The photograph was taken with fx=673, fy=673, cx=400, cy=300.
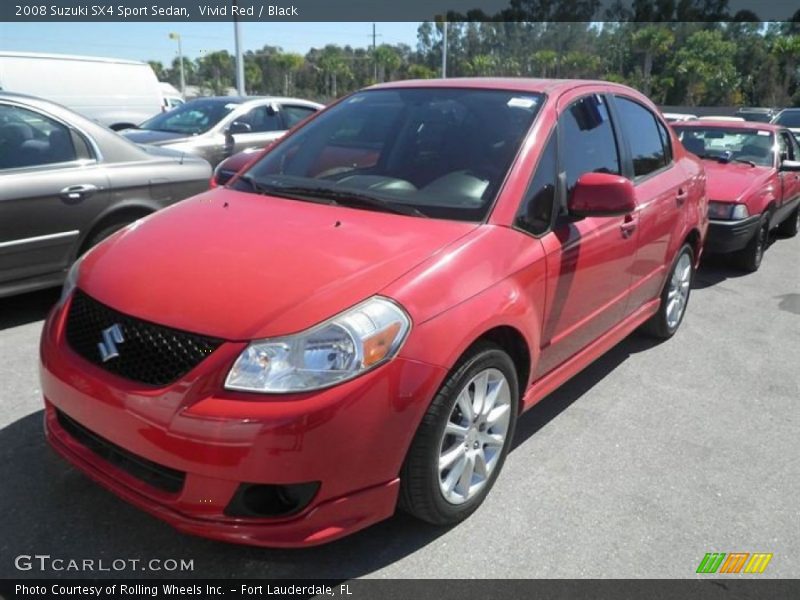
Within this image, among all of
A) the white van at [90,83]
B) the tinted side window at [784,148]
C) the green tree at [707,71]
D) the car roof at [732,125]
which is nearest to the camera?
the tinted side window at [784,148]

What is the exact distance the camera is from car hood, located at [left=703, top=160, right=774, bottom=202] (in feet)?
21.7

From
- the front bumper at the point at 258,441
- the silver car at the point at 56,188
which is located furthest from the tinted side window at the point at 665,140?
the silver car at the point at 56,188

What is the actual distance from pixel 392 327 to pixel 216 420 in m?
0.62

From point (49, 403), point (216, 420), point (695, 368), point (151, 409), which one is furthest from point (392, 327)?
point (695, 368)

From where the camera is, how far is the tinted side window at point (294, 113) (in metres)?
9.30

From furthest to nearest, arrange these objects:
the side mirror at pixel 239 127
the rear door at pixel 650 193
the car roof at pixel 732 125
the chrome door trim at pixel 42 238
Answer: the side mirror at pixel 239 127
the car roof at pixel 732 125
the chrome door trim at pixel 42 238
the rear door at pixel 650 193

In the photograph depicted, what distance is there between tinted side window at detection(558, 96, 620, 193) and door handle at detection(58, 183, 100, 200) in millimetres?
3143

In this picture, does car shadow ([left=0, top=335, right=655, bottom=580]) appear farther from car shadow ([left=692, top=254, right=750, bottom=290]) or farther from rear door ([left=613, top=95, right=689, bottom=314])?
car shadow ([left=692, top=254, right=750, bottom=290])

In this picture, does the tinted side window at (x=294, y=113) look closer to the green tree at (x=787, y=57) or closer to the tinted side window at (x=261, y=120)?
the tinted side window at (x=261, y=120)

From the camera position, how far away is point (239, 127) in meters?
8.59

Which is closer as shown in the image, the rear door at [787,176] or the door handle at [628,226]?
the door handle at [628,226]

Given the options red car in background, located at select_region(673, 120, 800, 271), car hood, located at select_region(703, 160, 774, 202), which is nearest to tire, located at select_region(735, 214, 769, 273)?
red car in background, located at select_region(673, 120, 800, 271)

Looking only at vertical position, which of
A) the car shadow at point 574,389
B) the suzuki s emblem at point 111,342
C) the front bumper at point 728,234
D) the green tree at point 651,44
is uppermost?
the green tree at point 651,44

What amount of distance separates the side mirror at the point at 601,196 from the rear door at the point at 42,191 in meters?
3.26
